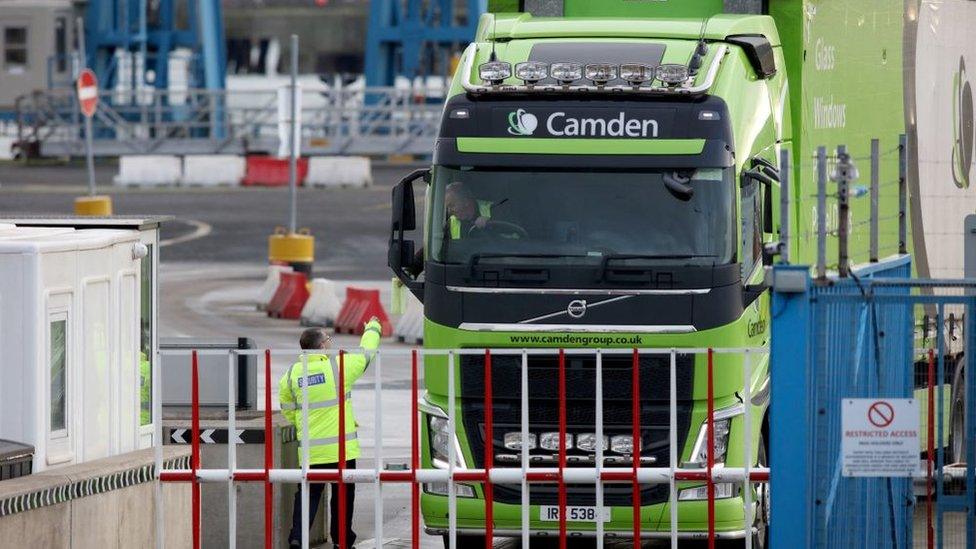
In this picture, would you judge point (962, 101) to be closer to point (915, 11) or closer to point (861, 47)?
point (915, 11)

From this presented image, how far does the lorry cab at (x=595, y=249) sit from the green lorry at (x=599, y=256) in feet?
0.04

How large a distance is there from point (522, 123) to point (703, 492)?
2360 mm

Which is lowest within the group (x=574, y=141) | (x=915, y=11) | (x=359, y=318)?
(x=359, y=318)

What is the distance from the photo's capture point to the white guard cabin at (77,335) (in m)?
10.1

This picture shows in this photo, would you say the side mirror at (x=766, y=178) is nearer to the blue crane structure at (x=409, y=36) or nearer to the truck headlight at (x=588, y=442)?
the truck headlight at (x=588, y=442)

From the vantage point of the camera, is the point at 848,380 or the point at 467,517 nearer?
the point at 848,380

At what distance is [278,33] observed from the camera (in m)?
81.6

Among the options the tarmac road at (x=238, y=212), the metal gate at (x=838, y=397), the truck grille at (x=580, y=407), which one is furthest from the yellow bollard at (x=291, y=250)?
the metal gate at (x=838, y=397)

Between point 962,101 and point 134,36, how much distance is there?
5084 cm

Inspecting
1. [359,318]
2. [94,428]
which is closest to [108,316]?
[94,428]

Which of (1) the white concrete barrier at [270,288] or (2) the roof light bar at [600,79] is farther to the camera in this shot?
(1) the white concrete barrier at [270,288]

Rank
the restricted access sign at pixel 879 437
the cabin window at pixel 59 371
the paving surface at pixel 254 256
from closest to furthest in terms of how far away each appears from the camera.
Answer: the restricted access sign at pixel 879 437
the cabin window at pixel 59 371
the paving surface at pixel 254 256

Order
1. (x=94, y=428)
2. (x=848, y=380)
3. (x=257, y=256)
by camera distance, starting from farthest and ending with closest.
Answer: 1. (x=257, y=256)
2. (x=94, y=428)
3. (x=848, y=380)

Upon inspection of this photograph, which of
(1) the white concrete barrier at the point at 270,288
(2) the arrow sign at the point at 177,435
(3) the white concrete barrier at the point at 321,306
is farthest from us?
(1) the white concrete barrier at the point at 270,288
